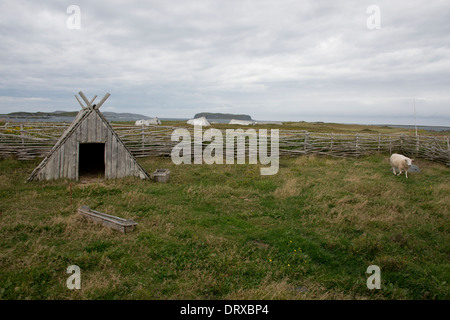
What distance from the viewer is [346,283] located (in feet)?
14.2

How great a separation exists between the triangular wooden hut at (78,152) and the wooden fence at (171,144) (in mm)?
3634

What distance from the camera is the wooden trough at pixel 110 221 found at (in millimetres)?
5859

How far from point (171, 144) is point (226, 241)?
38.5 ft

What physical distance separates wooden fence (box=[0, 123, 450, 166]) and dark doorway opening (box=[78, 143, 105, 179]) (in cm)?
165

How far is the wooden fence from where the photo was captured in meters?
14.5

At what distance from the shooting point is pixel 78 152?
10.1m
